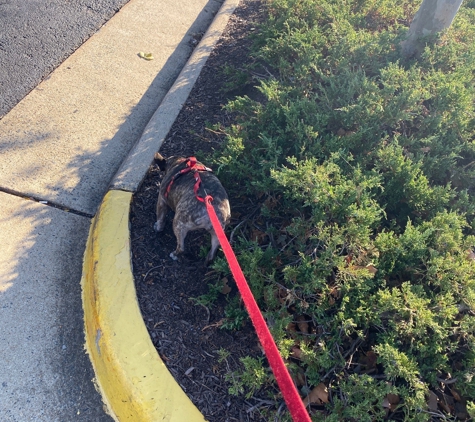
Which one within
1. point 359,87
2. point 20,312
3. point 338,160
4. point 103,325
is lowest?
point 20,312

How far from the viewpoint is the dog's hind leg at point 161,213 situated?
396cm

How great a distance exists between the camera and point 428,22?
5.16 metres

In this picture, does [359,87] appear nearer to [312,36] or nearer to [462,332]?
[312,36]

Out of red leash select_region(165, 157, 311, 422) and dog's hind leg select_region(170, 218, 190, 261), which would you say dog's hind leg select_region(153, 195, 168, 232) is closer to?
dog's hind leg select_region(170, 218, 190, 261)

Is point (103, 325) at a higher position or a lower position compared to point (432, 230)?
lower

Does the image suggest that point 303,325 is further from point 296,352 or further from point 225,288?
point 225,288

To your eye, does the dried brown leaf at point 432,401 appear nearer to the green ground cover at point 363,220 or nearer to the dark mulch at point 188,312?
the green ground cover at point 363,220

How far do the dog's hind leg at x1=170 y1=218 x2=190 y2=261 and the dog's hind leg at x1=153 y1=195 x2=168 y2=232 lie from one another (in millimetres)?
316

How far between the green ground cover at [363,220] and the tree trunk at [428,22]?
140 millimetres

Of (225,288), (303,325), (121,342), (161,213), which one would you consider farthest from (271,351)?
(161,213)

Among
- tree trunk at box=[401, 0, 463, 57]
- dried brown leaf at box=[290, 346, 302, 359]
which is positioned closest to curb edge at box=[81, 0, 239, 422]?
dried brown leaf at box=[290, 346, 302, 359]

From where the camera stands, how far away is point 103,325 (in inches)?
129

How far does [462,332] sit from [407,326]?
1.42 ft

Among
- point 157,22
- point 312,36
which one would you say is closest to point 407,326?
point 312,36
